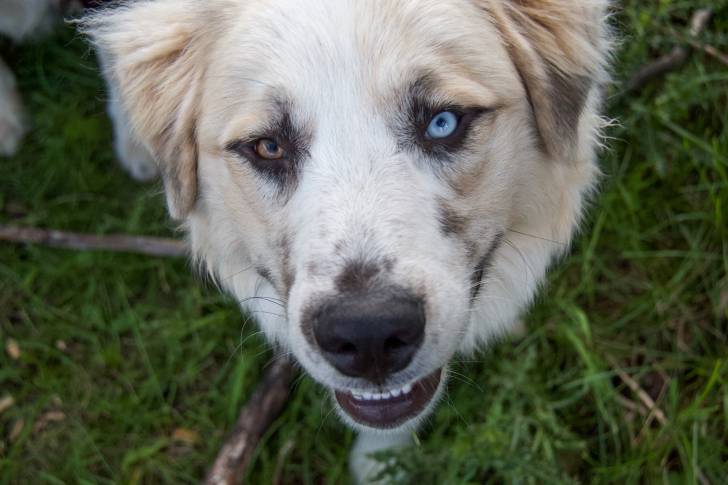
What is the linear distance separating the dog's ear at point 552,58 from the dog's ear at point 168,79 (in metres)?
1.07

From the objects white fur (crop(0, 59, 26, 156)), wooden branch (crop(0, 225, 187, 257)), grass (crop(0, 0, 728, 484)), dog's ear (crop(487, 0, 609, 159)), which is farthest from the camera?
white fur (crop(0, 59, 26, 156))

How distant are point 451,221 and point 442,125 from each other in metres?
0.30

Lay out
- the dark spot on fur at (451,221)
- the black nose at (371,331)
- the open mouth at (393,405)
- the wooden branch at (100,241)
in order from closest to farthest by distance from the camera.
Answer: the black nose at (371,331) < the dark spot on fur at (451,221) < the open mouth at (393,405) < the wooden branch at (100,241)

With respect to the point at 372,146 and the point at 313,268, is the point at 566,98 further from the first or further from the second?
the point at 313,268

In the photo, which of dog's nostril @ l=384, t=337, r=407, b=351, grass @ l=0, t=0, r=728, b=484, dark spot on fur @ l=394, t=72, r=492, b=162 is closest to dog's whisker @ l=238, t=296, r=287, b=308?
grass @ l=0, t=0, r=728, b=484

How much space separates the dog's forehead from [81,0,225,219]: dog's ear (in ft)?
0.95

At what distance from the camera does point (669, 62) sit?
3.85 meters

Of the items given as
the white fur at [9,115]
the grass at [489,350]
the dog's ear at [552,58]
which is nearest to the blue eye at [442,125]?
the dog's ear at [552,58]

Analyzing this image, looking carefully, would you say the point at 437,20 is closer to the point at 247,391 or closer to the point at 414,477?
the point at 414,477

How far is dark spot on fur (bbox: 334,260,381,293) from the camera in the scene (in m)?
1.96

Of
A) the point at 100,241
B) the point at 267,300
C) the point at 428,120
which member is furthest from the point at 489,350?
the point at 100,241

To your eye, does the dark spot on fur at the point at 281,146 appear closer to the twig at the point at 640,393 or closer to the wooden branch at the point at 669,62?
the twig at the point at 640,393

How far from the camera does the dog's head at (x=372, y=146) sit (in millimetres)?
2029

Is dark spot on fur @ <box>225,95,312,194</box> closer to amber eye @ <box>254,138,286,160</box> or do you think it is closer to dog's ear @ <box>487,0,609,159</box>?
amber eye @ <box>254,138,286,160</box>
